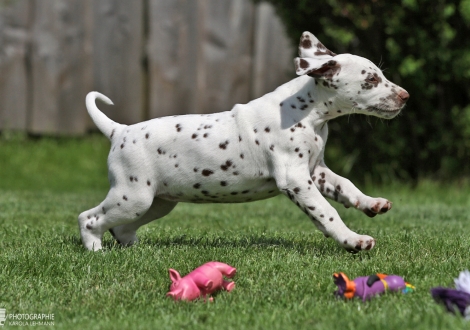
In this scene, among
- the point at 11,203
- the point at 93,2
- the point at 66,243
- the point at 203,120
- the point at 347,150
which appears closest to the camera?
the point at 203,120

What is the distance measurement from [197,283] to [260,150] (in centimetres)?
111

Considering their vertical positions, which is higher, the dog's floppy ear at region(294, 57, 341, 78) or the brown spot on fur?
the dog's floppy ear at region(294, 57, 341, 78)

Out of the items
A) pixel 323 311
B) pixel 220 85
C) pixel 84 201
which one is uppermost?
pixel 323 311

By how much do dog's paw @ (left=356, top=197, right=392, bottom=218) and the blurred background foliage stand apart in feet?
13.0

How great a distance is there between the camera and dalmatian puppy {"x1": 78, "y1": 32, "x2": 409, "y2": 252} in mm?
4332

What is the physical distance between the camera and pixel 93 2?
403 inches

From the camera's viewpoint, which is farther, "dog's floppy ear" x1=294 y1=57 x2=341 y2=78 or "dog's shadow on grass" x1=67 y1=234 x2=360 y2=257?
"dog's shadow on grass" x1=67 y1=234 x2=360 y2=257

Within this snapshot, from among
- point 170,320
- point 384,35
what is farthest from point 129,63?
point 170,320

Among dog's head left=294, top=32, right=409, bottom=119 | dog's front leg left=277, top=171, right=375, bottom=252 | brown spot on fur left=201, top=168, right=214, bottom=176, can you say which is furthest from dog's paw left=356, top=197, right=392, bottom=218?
brown spot on fur left=201, top=168, right=214, bottom=176

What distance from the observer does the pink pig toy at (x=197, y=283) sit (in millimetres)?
3508

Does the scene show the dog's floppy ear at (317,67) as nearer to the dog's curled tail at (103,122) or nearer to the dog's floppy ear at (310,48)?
the dog's floppy ear at (310,48)

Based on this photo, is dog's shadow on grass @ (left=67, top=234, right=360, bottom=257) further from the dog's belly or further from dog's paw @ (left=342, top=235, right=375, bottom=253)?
the dog's belly

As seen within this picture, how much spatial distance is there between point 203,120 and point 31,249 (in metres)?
1.33

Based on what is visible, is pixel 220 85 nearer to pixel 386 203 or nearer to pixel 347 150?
pixel 347 150
